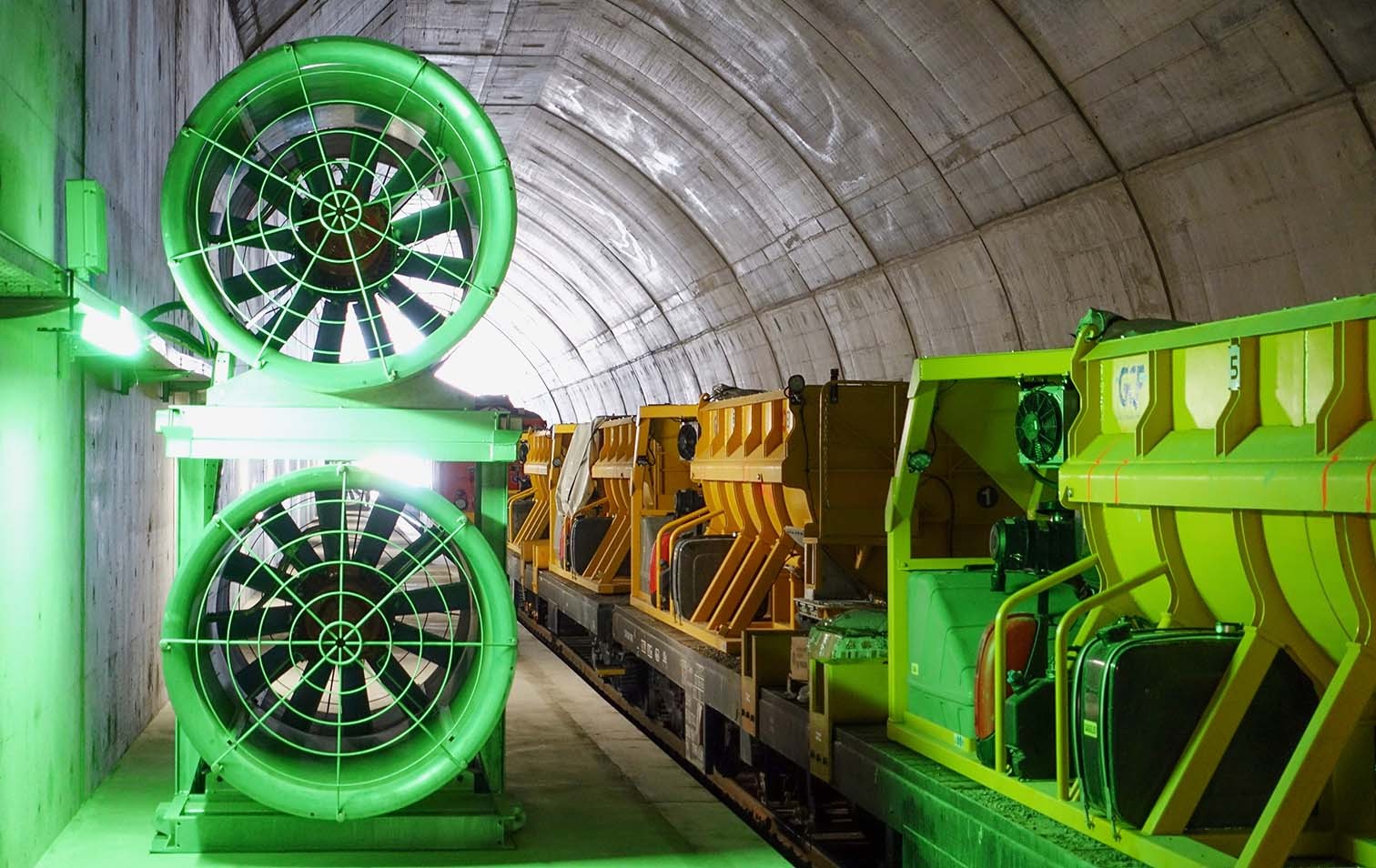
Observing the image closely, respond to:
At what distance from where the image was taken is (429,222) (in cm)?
578

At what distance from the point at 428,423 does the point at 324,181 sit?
1.04 metres

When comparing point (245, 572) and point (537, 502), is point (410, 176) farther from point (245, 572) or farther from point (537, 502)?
point (537, 502)

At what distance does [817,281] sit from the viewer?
57.7 ft

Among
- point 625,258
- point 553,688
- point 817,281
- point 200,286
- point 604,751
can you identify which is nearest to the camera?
point 200,286

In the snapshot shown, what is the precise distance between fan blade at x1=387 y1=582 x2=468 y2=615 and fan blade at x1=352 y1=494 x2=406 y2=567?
0.21 m

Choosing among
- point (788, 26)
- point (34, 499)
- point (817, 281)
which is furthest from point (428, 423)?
point (817, 281)

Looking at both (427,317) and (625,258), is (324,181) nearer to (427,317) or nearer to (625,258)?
(427,317)

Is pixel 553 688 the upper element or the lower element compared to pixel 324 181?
lower

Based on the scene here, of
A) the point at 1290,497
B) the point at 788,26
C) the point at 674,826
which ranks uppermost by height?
the point at 788,26

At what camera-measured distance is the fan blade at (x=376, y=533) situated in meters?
5.79

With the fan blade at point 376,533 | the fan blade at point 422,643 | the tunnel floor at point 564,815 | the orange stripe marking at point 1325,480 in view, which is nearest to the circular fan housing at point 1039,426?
the orange stripe marking at point 1325,480

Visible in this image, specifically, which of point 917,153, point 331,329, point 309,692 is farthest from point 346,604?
point 917,153

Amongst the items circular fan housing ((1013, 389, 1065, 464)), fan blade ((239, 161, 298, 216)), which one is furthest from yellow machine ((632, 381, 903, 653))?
fan blade ((239, 161, 298, 216))

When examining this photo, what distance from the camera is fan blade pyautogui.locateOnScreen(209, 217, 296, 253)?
5.43 metres
